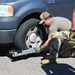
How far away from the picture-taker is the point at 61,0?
7.14 meters

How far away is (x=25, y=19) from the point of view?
6770 millimetres

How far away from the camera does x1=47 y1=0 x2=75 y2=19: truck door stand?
702 centimetres

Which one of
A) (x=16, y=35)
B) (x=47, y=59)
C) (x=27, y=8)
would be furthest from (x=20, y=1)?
(x=47, y=59)

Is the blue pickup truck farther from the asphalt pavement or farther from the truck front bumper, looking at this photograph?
the asphalt pavement

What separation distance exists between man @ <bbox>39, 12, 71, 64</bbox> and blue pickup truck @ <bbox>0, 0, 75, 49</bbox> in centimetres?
52

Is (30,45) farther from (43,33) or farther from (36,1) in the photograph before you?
(36,1)

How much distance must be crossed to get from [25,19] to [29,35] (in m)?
0.35

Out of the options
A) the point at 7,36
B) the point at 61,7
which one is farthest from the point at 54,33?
the point at 61,7

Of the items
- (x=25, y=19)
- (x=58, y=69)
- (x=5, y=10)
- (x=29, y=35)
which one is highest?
(x=5, y=10)

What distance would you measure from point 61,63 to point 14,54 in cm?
96

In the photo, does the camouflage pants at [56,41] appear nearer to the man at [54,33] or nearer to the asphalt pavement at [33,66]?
the man at [54,33]

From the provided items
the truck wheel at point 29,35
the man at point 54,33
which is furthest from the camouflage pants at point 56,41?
the truck wheel at point 29,35

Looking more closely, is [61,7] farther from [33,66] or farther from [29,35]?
[33,66]

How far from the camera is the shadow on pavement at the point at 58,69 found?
5796 millimetres
